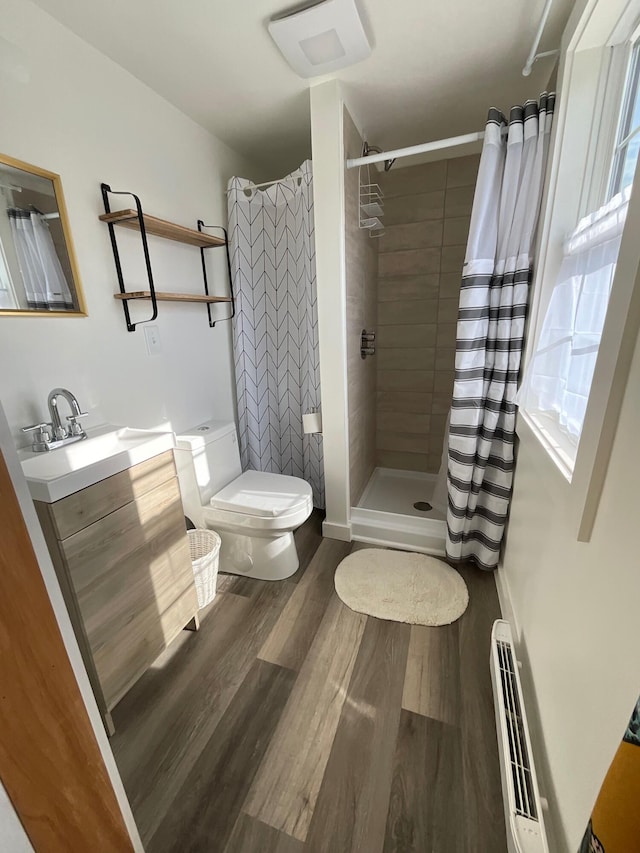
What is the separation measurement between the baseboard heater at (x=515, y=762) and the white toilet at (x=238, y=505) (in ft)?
3.21

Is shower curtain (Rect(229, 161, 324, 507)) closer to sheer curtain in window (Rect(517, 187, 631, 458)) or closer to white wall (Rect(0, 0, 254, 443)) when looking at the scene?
white wall (Rect(0, 0, 254, 443))

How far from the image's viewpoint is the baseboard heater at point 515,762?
2.57 feet

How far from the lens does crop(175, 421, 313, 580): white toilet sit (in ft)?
5.54

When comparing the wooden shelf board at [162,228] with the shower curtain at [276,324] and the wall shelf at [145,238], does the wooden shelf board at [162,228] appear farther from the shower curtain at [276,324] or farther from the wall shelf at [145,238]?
the shower curtain at [276,324]

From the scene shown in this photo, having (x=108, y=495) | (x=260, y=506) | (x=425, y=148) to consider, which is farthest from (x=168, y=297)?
(x=425, y=148)

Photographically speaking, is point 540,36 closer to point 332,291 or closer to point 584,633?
point 332,291

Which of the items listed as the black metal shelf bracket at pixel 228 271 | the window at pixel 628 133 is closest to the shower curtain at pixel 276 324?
the black metal shelf bracket at pixel 228 271

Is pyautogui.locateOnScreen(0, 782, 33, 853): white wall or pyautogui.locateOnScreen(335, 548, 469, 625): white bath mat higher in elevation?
pyautogui.locateOnScreen(0, 782, 33, 853): white wall

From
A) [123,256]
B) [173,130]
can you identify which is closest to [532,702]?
[123,256]

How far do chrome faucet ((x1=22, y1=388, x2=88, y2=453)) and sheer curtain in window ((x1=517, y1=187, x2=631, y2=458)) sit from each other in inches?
65.8

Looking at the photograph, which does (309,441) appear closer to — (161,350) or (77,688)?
(161,350)

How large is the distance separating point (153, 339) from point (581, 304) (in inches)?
67.9

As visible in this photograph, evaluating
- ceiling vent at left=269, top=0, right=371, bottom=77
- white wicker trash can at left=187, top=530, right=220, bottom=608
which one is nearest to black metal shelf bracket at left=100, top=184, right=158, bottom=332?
ceiling vent at left=269, top=0, right=371, bottom=77

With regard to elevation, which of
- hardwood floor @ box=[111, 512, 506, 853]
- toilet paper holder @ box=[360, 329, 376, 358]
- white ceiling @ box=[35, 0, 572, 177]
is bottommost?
hardwood floor @ box=[111, 512, 506, 853]
